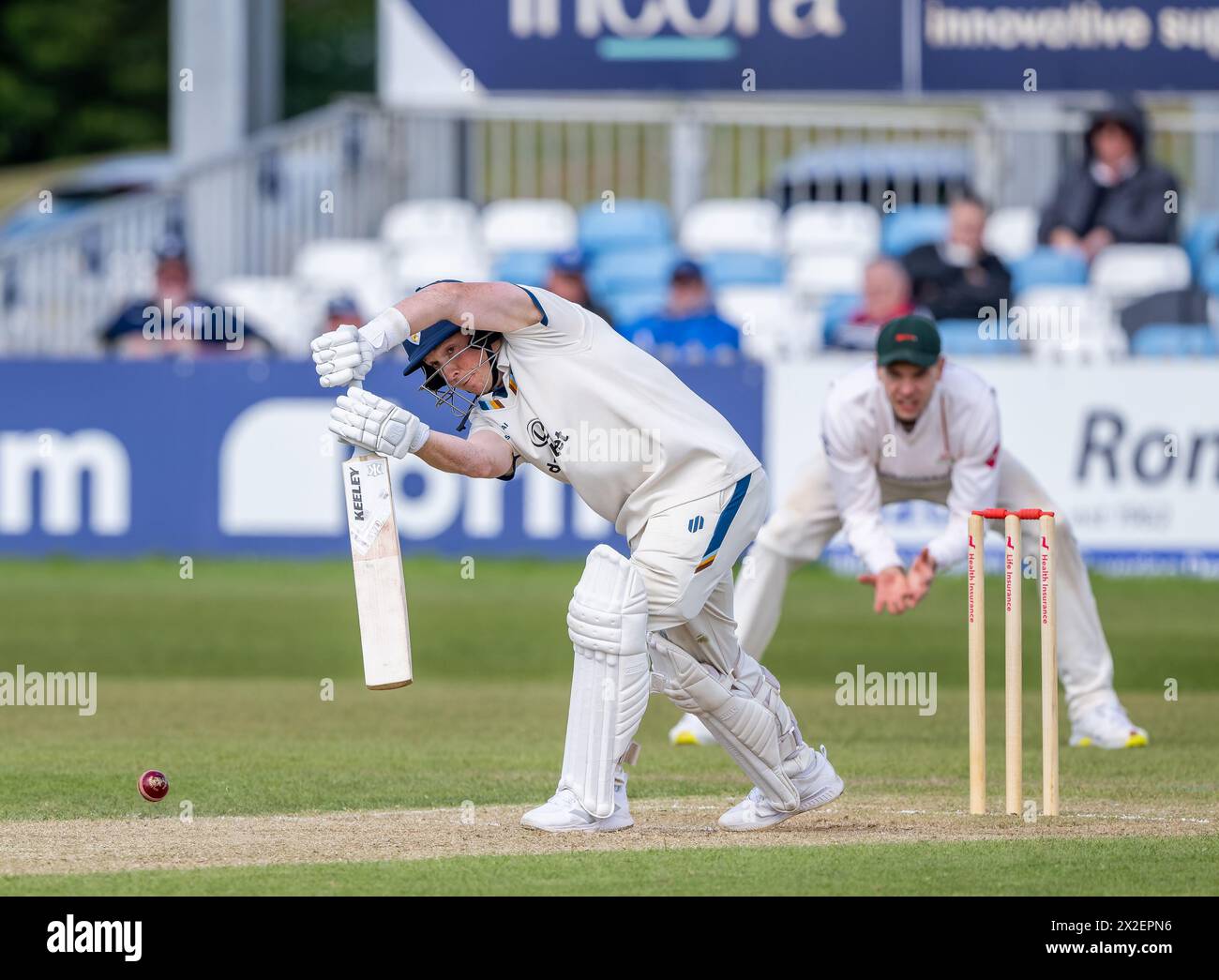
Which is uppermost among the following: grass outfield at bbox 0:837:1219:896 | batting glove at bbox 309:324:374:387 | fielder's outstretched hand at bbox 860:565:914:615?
batting glove at bbox 309:324:374:387

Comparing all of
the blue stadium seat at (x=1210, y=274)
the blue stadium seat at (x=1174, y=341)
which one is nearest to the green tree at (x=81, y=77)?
the blue stadium seat at (x=1210, y=274)

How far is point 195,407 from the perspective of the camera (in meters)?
16.1

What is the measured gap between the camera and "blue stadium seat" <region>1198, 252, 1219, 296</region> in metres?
17.7

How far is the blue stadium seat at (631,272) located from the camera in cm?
1848

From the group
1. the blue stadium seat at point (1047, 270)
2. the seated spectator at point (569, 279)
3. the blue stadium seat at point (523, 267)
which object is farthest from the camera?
the blue stadium seat at point (523, 267)

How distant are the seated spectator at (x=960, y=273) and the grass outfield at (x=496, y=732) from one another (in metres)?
A: 2.06

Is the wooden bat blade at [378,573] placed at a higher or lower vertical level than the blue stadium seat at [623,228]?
lower

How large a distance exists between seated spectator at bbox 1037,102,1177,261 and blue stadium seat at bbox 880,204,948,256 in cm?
100

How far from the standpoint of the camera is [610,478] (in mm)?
7270

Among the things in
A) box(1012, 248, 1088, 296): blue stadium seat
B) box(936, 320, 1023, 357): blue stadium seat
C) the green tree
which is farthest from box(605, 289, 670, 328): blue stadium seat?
the green tree

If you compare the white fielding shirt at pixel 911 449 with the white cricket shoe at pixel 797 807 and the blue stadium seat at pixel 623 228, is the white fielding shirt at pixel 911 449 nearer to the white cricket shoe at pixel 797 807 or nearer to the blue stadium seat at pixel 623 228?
the white cricket shoe at pixel 797 807

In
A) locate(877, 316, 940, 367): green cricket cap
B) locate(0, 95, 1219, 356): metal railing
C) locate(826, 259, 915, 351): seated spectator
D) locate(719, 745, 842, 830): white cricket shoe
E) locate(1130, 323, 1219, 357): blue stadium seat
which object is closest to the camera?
locate(719, 745, 842, 830): white cricket shoe

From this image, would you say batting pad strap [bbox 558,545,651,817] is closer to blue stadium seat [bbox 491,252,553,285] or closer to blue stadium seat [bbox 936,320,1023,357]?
blue stadium seat [bbox 936,320,1023,357]
